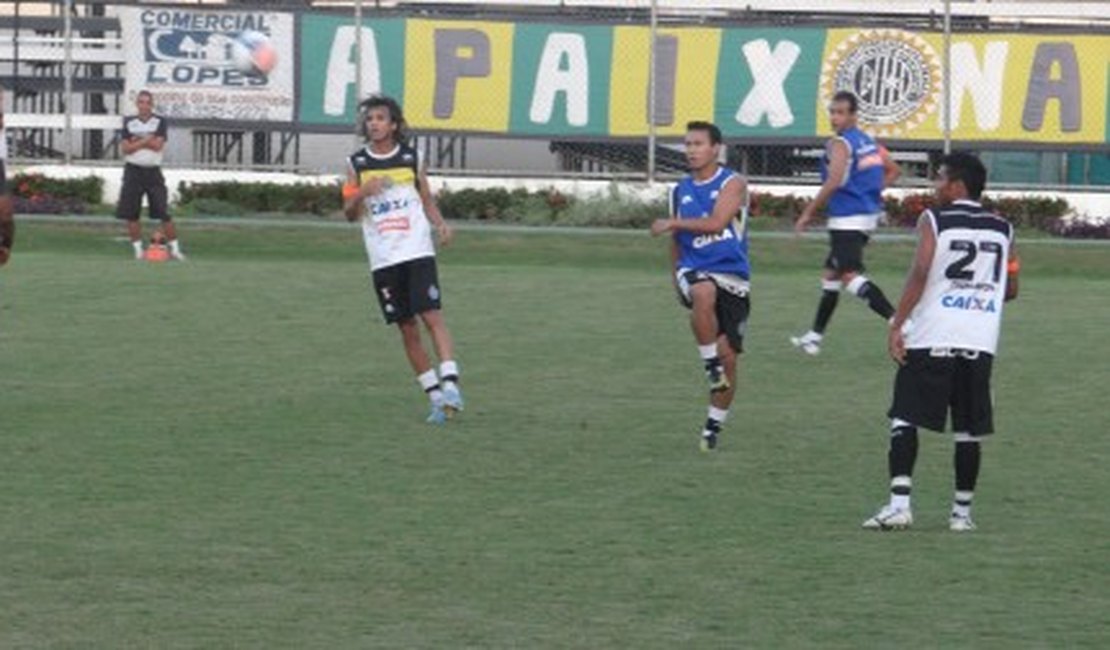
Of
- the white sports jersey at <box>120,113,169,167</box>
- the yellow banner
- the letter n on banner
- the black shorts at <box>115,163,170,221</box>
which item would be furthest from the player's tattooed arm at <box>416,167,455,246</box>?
the letter n on banner

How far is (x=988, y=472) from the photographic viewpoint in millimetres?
15195

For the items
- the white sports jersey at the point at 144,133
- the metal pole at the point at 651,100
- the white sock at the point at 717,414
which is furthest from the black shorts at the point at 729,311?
the metal pole at the point at 651,100

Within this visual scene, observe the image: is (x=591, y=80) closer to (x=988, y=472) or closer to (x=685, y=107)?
(x=685, y=107)

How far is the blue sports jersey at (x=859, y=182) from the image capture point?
878 inches

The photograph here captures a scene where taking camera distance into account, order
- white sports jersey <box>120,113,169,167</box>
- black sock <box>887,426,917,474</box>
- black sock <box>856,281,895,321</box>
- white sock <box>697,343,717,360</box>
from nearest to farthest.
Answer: black sock <box>887,426,917,474</box>, white sock <box>697,343,717,360</box>, black sock <box>856,281,895,321</box>, white sports jersey <box>120,113,169,167</box>

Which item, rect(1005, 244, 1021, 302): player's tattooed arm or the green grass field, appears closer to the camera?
the green grass field

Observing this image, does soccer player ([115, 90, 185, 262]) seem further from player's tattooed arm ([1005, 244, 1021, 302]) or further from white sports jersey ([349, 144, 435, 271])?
player's tattooed arm ([1005, 244, 1021, 302])

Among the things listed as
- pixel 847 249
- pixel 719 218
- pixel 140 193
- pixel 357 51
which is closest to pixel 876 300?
pixel 847 249

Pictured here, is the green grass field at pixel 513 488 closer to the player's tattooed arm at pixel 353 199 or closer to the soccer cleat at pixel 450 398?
the soccer cleat at pixel 450 398

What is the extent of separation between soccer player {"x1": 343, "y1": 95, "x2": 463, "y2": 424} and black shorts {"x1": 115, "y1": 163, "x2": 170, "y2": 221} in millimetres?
14936

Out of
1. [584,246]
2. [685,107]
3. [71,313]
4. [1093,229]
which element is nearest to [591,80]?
[685,107]

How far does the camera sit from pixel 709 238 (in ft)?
53.5

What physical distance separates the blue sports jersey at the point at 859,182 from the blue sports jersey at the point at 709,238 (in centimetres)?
601

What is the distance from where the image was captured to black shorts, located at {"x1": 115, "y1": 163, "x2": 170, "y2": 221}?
32.2 meters
